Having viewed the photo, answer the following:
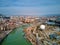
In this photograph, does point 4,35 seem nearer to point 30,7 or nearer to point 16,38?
point 16,38

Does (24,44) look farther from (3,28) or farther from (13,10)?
(13,10)

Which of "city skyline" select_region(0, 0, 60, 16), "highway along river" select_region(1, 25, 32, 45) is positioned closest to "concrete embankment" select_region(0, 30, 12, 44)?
"highway along river" select_region(1, 25, 32, 45)

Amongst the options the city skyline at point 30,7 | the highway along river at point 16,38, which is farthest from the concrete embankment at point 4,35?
the city skyline at point 30,7

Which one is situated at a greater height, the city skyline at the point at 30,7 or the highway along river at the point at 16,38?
the city skyline at the point at 30,7

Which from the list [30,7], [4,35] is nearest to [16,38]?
[4,35]

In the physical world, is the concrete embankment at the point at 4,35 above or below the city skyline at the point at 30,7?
below

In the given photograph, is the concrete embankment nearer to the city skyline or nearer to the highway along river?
the highway along river

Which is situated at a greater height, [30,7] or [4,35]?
[30,7]

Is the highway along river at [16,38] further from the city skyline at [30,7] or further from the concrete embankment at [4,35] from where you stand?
the city skyline at [30,7]
